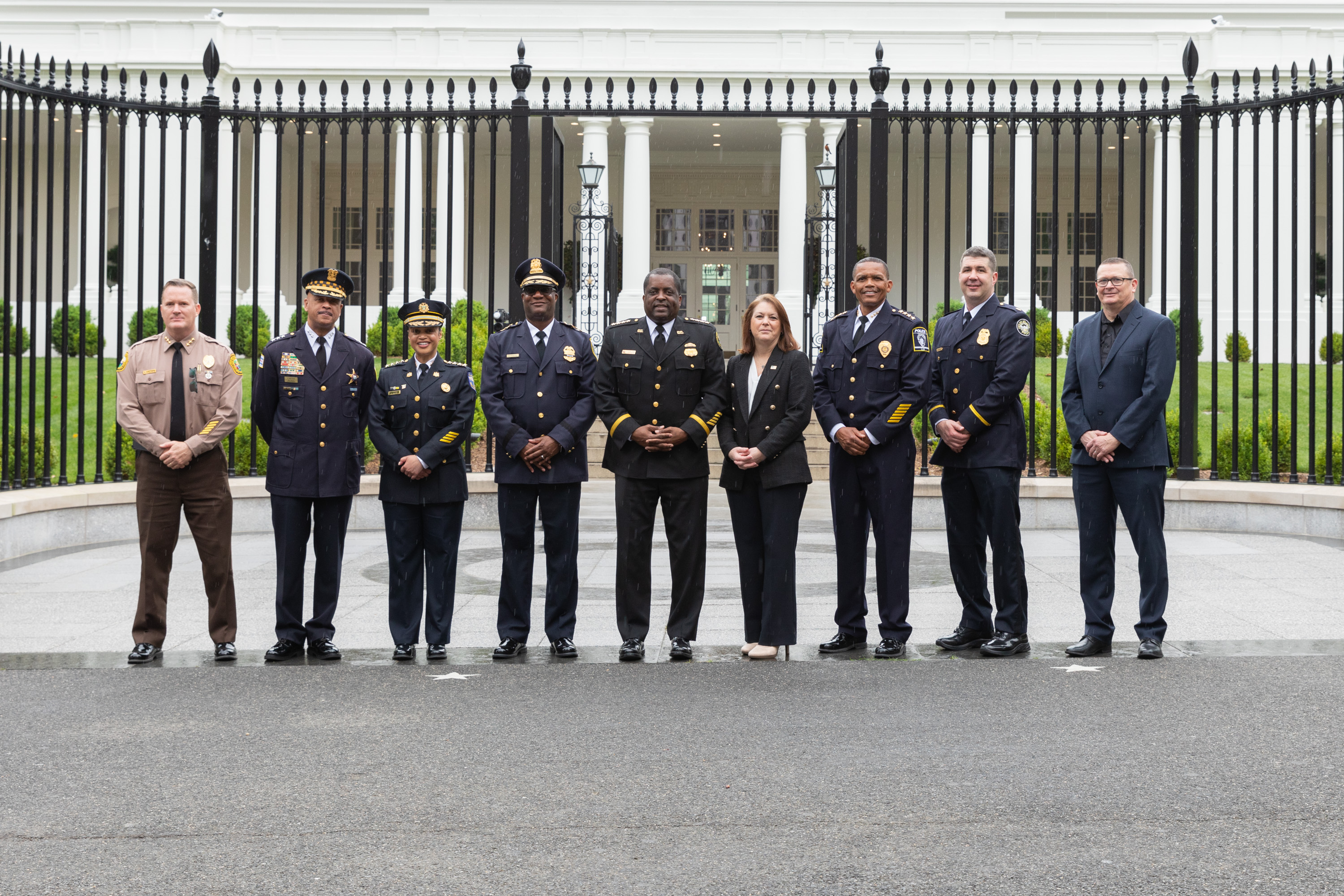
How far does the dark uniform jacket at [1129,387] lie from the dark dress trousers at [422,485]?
3147 mm

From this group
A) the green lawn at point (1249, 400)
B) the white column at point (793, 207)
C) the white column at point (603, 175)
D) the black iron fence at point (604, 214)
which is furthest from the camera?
the white column at point (793, 207)

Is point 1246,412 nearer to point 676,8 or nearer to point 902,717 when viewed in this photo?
point 902,717

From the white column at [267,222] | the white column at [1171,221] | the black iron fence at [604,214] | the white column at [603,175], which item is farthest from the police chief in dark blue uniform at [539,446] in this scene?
the white column at [1171,221]

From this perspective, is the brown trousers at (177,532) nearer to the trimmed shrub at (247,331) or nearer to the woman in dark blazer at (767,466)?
the woman in dark blazer at (767,466)

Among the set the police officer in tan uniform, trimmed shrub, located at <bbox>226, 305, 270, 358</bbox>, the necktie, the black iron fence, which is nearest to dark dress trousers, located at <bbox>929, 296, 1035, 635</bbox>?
the black iron fence

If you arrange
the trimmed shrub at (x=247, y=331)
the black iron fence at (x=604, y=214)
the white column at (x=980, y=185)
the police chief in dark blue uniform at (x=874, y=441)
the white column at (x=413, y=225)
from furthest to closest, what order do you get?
the white column at (x=980, y=185) → the white column at (x=413, y=225) → the trimmed shrub at (x=247, y=331) → the black iron fence at (x=604, y=214) → the police chief in dark blue uniform at (x=874, y=441)

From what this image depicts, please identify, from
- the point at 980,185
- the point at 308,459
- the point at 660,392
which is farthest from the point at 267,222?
the point at 660,392

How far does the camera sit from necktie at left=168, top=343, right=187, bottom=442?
657 cm

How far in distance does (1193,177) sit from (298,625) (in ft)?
28.7

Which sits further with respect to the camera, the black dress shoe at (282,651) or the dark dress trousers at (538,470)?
the dark dress trousers at (538,470)

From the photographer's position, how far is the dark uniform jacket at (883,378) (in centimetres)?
668

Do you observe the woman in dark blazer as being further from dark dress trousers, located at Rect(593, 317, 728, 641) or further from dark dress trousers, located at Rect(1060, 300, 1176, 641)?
dark dress trousers, located at Rect(1060, 300, 1176, 641)

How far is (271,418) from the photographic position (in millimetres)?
6754

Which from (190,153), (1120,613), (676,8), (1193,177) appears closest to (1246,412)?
(1193,177)
